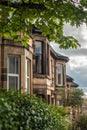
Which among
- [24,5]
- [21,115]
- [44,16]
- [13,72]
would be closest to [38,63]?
[13,72]

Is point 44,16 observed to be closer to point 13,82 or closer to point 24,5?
point 24,5

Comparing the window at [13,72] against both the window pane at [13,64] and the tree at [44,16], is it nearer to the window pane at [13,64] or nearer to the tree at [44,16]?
the window pane at [13,64]

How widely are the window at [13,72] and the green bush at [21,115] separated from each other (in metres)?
9.47

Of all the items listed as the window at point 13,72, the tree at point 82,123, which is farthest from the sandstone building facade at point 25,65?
the tree at point 82,123

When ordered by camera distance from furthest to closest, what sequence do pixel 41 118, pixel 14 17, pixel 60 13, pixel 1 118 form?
pixel 14 17, pixel 60 13, pixel 41 118, pixel 1 118

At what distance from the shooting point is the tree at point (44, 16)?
9959 mm

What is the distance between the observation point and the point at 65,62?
40188 mm

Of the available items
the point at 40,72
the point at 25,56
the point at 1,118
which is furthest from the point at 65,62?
the point at 1,118

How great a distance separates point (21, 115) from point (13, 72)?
12.6 meters

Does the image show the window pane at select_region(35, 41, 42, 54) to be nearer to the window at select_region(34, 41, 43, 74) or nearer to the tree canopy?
the window at select_region(34, 41, 43, 74)

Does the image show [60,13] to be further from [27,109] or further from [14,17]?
[27,109]

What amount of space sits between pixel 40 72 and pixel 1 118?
20829 millimetres

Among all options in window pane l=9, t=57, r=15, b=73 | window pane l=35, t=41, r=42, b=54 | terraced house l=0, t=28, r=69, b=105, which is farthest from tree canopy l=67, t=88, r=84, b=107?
window pane l=9, t=57, r=15, b=73

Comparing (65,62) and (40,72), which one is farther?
(65,62)
